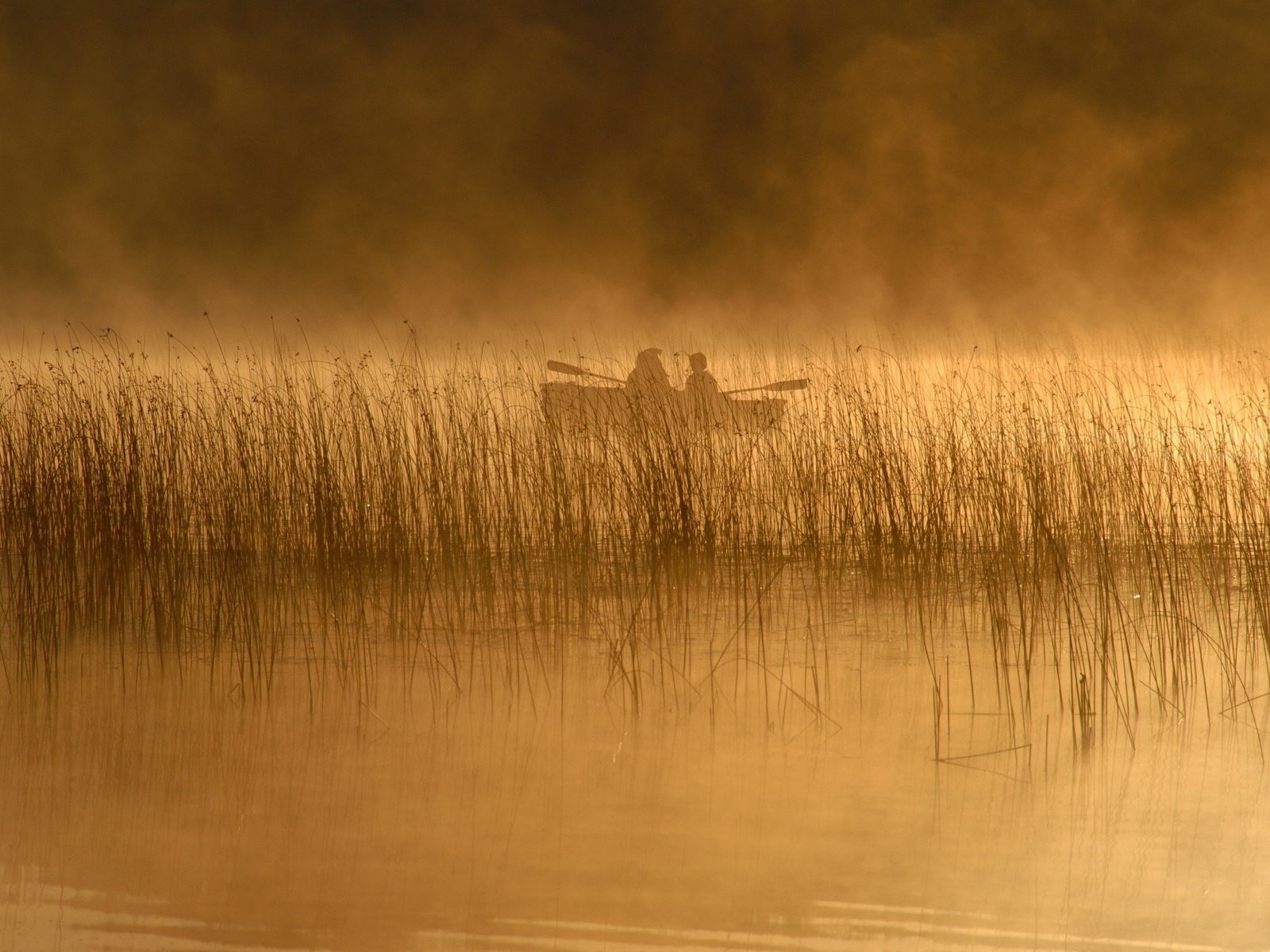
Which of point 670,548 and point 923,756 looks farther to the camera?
point 670,548

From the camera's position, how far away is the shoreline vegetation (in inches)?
116

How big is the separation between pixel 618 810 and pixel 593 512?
203 centimetres

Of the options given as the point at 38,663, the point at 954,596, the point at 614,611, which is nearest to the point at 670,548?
the point at 614,611

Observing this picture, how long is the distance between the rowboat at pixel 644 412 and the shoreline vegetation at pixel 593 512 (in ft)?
0.23

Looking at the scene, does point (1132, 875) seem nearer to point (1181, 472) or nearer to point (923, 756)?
point (923, 756)

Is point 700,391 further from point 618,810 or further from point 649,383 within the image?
point 618,810

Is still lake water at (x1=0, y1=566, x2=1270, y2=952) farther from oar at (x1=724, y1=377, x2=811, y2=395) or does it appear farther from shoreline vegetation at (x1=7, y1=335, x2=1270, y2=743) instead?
oar at (x1=724, y1=377, x2=811, y2=395)

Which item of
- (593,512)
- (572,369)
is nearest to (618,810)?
(593,512)

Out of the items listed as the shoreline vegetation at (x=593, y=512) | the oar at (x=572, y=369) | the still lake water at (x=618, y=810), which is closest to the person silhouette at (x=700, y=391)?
the shoreline vegetation at (x=593, y=512)

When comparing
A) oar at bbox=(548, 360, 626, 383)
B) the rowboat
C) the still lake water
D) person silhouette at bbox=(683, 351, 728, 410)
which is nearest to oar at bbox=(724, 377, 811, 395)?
person silhouette at bbox=(683, 351, 728, 410)

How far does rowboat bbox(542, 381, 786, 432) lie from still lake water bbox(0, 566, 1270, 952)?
1319mm

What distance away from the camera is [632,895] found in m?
1.54

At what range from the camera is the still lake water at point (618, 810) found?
147cm

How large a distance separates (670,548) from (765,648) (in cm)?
84
